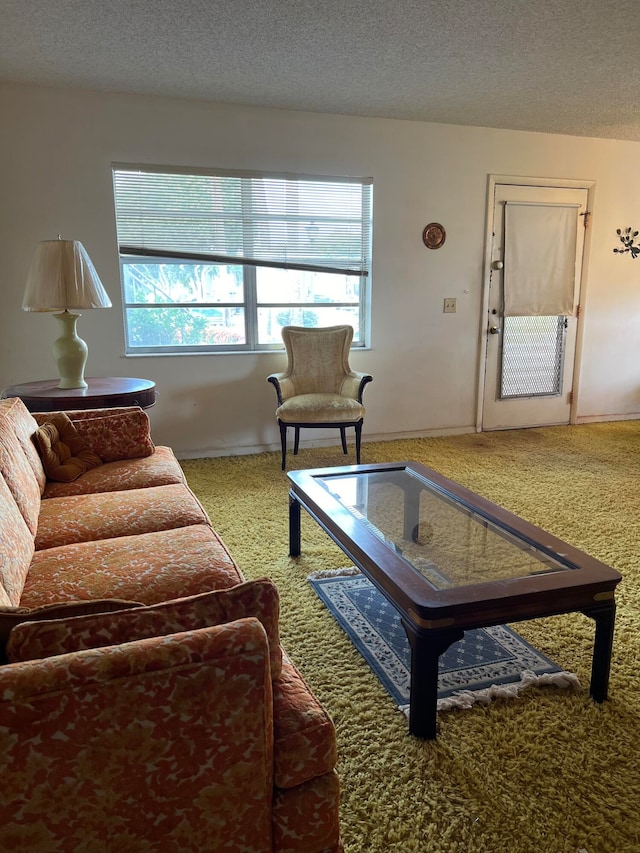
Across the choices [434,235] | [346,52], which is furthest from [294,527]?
[434,235]

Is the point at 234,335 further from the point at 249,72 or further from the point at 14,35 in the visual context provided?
the point at 14,35

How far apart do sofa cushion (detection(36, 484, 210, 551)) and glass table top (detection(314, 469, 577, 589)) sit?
63cm

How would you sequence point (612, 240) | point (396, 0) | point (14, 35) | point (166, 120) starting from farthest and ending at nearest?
point (612, 240) < point (166, 120) < point (14, 35) < point (396, 0)

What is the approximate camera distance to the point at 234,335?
448 centimetres

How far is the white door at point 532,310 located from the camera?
16.4 feet

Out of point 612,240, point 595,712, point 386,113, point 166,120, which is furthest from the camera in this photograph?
point 612,240

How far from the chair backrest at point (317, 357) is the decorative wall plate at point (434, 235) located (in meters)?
0.99

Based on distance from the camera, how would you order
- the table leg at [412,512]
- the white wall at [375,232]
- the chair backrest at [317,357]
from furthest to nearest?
the chair backrest at [317,357]
the white wall at [375,232]
the table leg at [412,512]

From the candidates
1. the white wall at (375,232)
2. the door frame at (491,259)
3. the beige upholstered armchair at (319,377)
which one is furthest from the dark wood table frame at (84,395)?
the door frame at (491,259)

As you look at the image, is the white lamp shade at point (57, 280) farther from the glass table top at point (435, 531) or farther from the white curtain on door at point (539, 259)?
the white curtain on door at point (539, 259)

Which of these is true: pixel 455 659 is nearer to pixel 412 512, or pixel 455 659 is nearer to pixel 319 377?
pixel 412 512

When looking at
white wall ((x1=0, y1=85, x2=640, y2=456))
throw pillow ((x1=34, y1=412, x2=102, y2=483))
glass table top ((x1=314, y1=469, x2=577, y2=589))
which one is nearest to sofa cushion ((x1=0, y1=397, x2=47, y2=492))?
throw pillow ((x1=34, y1=412, x2=102, y2=483))

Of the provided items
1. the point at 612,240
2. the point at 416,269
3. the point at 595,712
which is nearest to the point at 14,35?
the point at 416,269

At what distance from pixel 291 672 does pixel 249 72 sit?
339 cm
